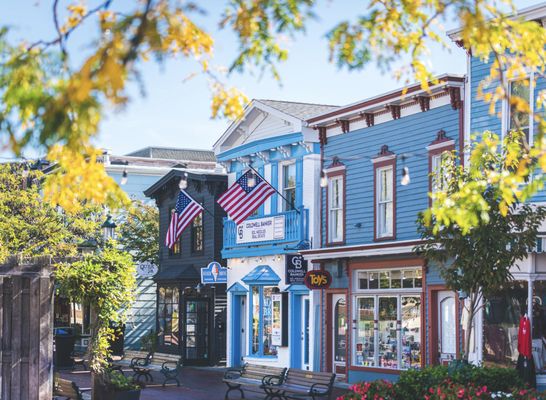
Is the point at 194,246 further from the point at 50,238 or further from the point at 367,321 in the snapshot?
the point at 367,321

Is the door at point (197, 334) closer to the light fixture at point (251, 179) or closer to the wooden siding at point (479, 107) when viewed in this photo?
the light fixture at point (251, 179)

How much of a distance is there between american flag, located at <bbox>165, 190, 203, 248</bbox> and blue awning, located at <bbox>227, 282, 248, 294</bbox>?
2569 mm

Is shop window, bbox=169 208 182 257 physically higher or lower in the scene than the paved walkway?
higher

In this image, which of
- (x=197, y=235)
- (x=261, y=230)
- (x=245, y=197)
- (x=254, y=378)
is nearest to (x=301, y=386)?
(x=254, y=378)

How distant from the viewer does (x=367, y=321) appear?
2964 centimetres

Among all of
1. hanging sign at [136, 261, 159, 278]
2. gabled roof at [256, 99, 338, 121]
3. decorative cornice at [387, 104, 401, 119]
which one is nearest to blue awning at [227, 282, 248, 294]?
gabled roof at [256, 99, 338, 121]

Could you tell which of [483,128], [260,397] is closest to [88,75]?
[483,128]

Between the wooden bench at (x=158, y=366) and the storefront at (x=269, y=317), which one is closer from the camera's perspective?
the wooden bench at (x=158, y=366)

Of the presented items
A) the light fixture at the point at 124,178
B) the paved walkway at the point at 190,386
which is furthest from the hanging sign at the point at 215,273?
the light fixture at the point at 124,178

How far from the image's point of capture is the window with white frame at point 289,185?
3272 centimetres

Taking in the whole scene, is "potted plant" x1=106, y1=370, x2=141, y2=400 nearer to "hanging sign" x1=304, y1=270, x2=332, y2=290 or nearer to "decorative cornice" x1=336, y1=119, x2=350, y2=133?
"hanging sign" x1=304, y1=270, x2=332, y2=290

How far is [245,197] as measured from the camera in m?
31.7

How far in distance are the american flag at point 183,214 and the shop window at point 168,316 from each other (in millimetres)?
5532

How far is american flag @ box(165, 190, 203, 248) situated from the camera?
33.7 meters
